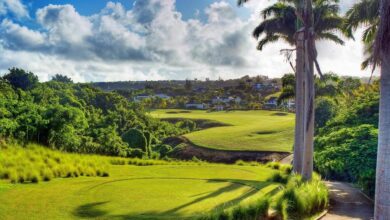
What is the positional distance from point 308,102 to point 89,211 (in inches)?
407

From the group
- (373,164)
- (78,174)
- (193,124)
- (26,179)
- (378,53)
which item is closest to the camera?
(378,53)

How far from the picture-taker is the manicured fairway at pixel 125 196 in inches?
397

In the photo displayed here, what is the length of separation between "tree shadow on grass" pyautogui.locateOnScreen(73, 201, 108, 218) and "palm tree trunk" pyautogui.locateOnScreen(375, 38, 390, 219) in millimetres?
6688

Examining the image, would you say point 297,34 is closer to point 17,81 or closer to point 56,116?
point 56,116

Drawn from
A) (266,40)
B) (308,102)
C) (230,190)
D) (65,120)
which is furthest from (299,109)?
(65,120)

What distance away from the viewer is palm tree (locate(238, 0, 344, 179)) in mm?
16688

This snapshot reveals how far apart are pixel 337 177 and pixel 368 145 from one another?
26.7ft

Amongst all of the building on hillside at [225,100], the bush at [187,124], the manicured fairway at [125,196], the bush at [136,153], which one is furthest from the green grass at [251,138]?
the building on hillside at [225,100]

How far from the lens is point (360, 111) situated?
2348 cm

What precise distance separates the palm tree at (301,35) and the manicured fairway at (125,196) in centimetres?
361

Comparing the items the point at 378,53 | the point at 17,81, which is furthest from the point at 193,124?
the point at 378,53

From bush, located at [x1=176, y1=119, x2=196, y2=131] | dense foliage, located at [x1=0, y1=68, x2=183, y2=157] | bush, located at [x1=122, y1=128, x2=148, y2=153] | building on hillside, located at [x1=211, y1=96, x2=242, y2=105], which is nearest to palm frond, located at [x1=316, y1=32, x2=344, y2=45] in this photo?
dense foliage, located at [x1=0, y1=68, x2=183, y2=157]

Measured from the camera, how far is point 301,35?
17.9m

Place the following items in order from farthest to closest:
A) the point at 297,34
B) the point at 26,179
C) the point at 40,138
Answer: the point at 40,138
the point at 297,34
the point at 26,179
